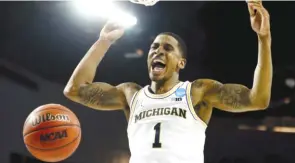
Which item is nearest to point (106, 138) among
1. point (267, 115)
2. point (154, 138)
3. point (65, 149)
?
point (267, 115)

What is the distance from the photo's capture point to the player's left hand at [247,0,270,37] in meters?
2.08

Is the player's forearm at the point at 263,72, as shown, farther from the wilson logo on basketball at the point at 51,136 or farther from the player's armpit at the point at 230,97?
the wilson logo on basketball at the point at 51,136

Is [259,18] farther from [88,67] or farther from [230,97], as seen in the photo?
[88,67]

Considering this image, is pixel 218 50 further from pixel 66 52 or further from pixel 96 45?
pixel 96 45

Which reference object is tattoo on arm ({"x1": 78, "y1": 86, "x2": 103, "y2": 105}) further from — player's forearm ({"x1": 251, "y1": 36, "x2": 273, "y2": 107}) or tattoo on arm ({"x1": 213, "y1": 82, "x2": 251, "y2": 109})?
player's forearm ({"x1": 251, "y1": 36, "x2": 273, "y2": 107})

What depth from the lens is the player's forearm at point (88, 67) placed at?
2623mm

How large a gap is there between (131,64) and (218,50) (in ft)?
3.99

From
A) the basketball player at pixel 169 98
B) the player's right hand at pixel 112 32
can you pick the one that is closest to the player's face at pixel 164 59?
the basketball player at pixel 169 98

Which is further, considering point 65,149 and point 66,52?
point 66,52

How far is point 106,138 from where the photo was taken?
265 inches

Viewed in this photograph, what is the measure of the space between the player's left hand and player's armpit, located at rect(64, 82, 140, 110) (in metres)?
0.82

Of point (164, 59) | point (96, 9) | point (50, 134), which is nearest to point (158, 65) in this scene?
point (164, 59)

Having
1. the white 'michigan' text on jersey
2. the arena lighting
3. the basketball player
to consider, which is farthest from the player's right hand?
the arena lighting

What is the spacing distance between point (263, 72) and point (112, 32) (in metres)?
0.91
